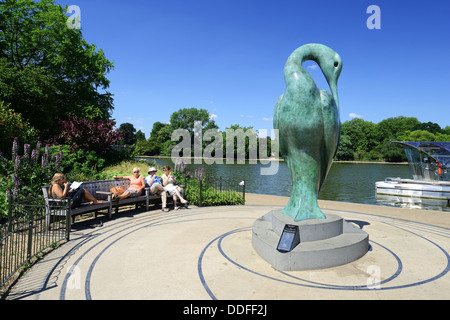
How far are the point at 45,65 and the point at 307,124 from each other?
21718 mm

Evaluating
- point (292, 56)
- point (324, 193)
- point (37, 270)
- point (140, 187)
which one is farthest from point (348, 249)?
point (324, 193)

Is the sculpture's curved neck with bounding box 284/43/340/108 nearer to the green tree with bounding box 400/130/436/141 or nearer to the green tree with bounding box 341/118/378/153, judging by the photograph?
the green tree with bounding box 341/118/378/153

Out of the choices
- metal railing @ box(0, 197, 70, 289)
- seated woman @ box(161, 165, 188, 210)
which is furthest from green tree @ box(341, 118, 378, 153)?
metal railing @ box(0, 197, 70, 289)

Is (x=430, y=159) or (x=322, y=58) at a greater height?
(x=322, y=58)

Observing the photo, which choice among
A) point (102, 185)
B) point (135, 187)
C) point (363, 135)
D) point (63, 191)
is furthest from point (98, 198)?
point (363, 135)

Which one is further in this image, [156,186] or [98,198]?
[156,186]

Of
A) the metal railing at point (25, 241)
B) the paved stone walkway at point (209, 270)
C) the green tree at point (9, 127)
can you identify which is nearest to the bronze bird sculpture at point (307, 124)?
the paved stone walkway at point (209, 270)

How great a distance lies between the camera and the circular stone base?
167 inches

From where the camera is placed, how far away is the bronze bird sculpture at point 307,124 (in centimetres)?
513

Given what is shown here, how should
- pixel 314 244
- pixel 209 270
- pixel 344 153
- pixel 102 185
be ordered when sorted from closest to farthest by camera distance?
pixel 209 270
pixel 314 244
pixel 102 185
pixel 344 153

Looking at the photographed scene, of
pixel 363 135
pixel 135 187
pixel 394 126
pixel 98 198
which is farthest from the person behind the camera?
pixel 394 126

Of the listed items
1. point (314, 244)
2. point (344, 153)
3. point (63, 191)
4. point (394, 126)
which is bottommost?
point (314, 244)

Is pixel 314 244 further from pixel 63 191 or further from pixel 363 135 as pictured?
pixel 363 135

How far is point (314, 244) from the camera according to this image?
15.1 feet
